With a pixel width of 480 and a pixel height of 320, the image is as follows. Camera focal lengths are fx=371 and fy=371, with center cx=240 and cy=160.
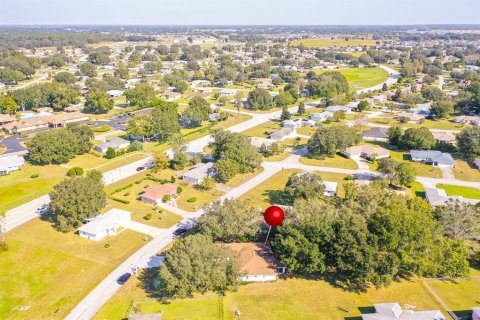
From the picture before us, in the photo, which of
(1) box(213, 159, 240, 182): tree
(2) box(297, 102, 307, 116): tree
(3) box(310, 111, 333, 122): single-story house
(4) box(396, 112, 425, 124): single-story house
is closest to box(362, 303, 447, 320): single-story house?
(1) box(213, 159, 240, 182): tree

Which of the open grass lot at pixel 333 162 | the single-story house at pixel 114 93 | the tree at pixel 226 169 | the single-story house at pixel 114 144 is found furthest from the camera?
the single-story house at pixel 114 93

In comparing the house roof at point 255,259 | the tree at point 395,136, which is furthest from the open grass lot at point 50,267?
the tree at point 395,136

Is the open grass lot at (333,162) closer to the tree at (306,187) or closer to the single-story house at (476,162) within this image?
the tree at (306,187)

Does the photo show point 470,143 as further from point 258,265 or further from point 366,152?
point 258,265

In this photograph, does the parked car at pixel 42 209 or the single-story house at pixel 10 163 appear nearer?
the parked car at pixel 42 209

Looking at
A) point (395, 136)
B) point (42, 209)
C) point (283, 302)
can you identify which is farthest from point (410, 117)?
point (42, 209)

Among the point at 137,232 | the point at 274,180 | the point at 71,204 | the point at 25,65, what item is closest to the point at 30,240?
the point at 71,204
